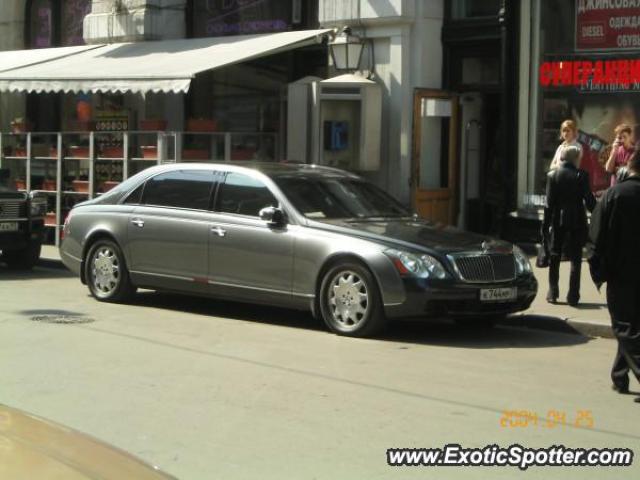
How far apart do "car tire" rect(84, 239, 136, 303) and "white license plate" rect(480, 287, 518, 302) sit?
166 inches

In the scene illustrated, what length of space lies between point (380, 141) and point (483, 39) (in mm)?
2224

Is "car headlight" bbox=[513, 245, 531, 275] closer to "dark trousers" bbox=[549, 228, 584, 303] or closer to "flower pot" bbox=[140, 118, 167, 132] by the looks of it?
"dark trousers" bbox=[549, 228, 584, 303]

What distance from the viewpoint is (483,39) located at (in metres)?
15.7

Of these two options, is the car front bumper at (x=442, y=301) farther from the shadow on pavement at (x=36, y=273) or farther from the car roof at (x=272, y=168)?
the shadow on pavement at (x=36, y=273)

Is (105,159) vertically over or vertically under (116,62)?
under

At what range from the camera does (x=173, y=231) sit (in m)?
10.9

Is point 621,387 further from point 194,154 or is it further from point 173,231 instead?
point 194,154

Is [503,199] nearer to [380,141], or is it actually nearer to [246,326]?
[380,141]

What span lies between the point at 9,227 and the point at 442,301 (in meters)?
7.76

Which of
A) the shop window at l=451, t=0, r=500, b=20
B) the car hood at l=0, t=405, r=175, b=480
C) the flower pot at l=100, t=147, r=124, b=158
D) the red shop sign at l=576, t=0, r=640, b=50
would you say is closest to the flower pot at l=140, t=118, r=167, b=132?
the flower pot at l=100, t=147, r=124, b=158

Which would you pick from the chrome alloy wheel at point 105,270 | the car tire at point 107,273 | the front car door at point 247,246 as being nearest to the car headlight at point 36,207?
the car tire at point 107,273

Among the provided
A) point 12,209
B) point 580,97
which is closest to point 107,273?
point 12,209

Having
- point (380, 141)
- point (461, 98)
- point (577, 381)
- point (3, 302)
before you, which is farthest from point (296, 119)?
point (577, 381)

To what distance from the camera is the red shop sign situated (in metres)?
13.9
